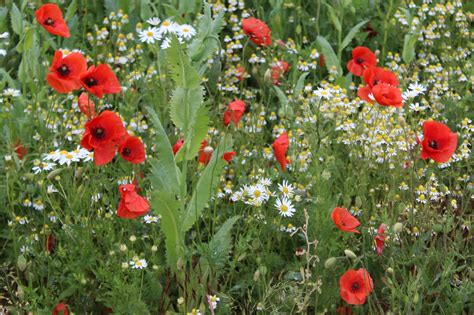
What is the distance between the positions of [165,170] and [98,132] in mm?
242

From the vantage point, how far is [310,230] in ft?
8.99

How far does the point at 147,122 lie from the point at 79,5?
4.54ft

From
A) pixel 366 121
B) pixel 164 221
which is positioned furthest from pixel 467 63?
pixel 164 221

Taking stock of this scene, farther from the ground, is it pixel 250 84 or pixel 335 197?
pixel 335 197

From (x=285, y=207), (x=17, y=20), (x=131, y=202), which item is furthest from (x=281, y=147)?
(x=17, y=20)

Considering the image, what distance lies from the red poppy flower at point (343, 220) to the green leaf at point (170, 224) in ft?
1.60

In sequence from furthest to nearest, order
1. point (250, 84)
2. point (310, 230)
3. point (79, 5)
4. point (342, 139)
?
point (79, 5) → point (250, 84) → point (342, 139) → point (310, 230)

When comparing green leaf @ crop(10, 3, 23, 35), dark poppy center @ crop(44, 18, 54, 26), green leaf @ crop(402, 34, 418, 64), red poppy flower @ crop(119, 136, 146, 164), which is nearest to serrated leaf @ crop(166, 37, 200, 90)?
red poppy flower @ crop(119, 136, 146, 164)

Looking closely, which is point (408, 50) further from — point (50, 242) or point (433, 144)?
point (50, 242)

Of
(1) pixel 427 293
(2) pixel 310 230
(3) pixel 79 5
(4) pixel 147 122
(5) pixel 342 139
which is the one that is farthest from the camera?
(3) pixel 79 5

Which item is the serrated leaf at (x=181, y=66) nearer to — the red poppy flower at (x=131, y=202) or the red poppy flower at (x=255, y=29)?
the red poppy flower at (x=131, y=202)

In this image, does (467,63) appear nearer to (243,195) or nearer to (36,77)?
(243,195)

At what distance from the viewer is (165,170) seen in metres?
2.72

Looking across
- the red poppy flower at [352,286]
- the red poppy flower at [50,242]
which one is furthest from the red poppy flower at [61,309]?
the red poppy flower at [352,286]
